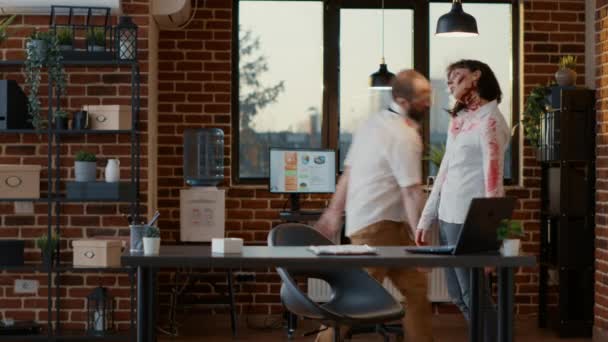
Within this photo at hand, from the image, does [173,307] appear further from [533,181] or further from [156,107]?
[533,181]

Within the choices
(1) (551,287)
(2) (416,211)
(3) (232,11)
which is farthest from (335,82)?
(2) (416,211)

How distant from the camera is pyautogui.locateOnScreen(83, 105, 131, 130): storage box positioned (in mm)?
6316

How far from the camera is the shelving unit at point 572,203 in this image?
274 inches

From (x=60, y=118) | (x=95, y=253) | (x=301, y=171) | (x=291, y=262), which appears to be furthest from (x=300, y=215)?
(x=291, y=262)

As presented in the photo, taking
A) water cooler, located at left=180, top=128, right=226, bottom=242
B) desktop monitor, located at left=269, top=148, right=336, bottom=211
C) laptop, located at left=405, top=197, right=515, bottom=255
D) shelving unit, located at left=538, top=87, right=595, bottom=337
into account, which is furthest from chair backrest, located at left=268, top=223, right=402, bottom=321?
shelving unit, located at left=538, top=87, right=595, bottom=337

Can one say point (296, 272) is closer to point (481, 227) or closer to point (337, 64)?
point (481, 227)

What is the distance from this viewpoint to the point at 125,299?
6.50 metres

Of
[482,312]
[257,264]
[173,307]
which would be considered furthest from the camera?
[173,307]

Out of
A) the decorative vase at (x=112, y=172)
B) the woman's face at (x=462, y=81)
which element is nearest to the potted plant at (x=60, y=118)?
the decorative vase at (x=112, y=172)

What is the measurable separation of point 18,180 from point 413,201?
2.76 meters

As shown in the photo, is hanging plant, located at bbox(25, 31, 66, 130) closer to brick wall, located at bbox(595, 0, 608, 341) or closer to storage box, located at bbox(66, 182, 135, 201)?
storage box, located at bbox(66, 182, 135, 201)

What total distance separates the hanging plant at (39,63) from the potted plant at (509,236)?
318 cm

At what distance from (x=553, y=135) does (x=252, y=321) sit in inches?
96.4

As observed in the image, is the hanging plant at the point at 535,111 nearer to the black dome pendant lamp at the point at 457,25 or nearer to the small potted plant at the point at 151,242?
the black dome pendant lamp at the point at 457,25
